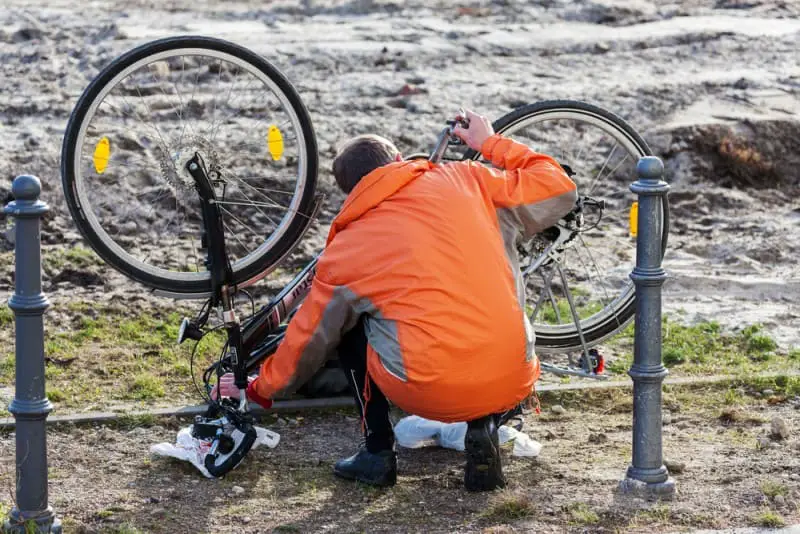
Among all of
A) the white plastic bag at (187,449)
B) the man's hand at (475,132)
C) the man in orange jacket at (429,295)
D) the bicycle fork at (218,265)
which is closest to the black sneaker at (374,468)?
the man in orange jacket at (429,295)

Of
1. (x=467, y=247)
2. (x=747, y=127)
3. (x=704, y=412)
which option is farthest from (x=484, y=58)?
(x=467, y=247)

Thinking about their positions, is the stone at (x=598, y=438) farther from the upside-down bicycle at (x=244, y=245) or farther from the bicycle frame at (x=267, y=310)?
the bicycle frame at (x=267, y=310)

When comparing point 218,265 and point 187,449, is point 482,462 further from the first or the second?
point 218,265

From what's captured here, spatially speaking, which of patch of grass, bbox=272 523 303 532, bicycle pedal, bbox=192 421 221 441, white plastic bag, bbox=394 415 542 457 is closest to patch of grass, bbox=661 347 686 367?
white plastic bag, bbox=394 415 542 457

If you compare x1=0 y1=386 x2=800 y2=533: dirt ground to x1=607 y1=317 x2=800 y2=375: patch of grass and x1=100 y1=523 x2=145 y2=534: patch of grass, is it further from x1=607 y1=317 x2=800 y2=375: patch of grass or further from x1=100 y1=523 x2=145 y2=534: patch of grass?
x1=607 y1=317 x2=800 y2=375: patch of grass

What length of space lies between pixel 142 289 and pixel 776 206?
4170 millimetres

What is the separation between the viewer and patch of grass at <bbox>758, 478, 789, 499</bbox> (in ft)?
14.3

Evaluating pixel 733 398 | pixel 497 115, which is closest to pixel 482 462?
pixel 733 398

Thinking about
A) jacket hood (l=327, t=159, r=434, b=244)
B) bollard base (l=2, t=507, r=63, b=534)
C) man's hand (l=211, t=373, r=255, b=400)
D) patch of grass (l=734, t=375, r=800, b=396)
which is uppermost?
jacket hood (l=327, t=159, r=434, b=244)

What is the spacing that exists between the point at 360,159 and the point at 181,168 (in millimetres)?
818

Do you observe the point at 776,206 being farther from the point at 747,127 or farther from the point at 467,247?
the point at 467,247

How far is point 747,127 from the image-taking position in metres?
8.98

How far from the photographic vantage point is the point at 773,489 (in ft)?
14.4

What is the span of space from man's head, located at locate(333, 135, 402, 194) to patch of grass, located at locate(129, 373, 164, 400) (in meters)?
1.48
